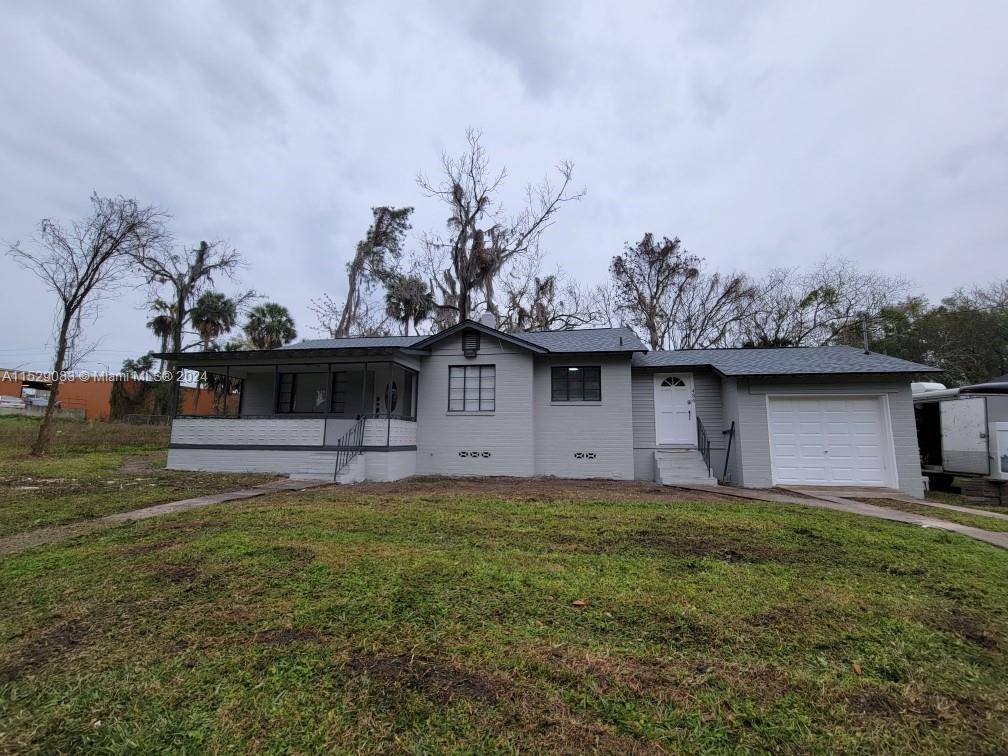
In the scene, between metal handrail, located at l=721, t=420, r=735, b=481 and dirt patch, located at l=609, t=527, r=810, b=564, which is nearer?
dirt patch, located at l=609, t=527, r=810, b=564

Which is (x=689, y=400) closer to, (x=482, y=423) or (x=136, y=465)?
(x=482, y=423)

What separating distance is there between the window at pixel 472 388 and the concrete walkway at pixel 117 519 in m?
4.88

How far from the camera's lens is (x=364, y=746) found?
199 centimetres

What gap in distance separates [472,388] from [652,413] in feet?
17.2

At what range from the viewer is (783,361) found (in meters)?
12.1

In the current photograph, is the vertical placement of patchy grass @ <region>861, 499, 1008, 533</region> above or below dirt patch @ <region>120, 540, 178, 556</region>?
below

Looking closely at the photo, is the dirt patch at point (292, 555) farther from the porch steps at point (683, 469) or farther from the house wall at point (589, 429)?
the porch steps at point (683, 469)

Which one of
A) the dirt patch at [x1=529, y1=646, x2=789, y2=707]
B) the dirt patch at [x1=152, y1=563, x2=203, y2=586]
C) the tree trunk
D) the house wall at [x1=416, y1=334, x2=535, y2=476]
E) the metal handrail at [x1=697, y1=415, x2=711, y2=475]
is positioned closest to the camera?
the dirt patch at [x1=529, y1=646, x2=789, y2=707]

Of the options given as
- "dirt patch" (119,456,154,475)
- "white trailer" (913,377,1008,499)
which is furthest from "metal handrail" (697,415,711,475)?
"dirt patch" (119,456,154,475)

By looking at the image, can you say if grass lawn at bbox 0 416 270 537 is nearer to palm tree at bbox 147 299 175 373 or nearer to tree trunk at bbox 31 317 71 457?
tree trunk at bbox 31 317 71 457

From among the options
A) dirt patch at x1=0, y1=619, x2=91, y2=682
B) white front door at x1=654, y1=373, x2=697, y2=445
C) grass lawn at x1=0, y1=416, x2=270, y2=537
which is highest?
white front door at x1=654, y1=373, x2=697, y2=445

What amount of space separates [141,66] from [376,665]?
Answer: 43.0 feet

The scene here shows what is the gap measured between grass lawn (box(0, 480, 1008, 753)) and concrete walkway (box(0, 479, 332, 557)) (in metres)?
0.59

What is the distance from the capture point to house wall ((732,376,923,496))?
10.8 meters
